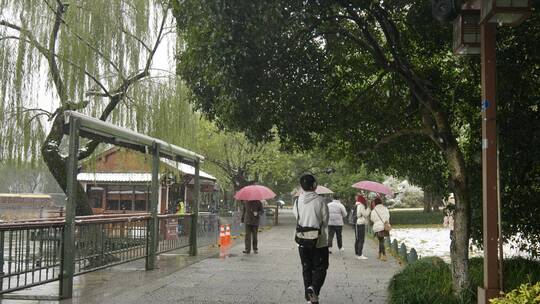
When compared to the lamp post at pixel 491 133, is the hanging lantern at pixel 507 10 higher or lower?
higher

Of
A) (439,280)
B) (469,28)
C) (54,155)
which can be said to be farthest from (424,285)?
(54,155)

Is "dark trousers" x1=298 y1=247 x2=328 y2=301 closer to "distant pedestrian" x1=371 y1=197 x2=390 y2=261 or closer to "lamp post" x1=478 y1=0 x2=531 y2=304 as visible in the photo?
"lamp post" x1=478 y1=0 x2=531 y2=304

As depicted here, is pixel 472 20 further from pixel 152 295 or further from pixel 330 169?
pixel 330 169

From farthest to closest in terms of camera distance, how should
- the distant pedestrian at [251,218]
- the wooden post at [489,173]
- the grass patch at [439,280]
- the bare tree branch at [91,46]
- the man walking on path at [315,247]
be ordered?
the distant pedestrian at [251,218], the bare tree branch at [91,46], the man walking on path at [315,247], the grass patch at [439,280], the wooden post at [489,173]

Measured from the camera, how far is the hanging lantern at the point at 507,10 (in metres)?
5.58

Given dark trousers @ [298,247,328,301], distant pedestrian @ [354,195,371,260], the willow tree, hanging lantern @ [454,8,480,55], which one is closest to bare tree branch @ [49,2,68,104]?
the willow tree

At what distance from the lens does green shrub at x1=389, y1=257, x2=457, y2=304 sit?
287 inches

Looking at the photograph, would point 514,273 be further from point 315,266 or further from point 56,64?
point 56,64

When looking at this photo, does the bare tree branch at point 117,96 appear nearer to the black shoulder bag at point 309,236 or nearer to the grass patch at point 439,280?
the black shoulder bag at point 309,236

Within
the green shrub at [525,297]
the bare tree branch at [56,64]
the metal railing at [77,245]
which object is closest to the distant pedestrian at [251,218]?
the metal railing at [77,245]

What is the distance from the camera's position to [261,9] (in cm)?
694

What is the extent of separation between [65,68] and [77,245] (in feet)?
19.6

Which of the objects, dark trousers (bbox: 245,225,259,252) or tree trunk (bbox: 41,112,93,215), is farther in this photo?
dark trousers (bbox: 245,225,259,252)

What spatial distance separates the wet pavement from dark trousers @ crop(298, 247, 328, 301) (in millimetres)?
808
